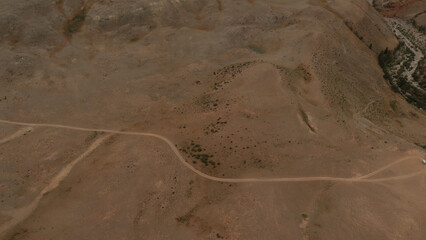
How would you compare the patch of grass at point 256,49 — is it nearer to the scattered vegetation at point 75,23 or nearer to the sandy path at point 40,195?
the sandy path at point 40,195

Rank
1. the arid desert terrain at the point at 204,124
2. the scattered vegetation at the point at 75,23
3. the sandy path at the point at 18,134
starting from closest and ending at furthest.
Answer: the arid desert terrain at the point at 204,124 < the sandy path at the point at 18,134 < the scattered vegetation at the point at 75,23

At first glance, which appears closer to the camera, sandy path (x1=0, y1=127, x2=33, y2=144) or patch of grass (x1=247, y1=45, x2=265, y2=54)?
sandy path (x1=0, y1=127, x2=33, y2=144)

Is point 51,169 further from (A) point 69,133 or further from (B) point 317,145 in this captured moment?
(B) point 317,145

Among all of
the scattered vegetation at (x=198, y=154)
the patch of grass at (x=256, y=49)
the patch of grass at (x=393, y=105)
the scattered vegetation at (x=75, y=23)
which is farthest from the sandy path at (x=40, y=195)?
the patch of grass at (x=393, y=105)

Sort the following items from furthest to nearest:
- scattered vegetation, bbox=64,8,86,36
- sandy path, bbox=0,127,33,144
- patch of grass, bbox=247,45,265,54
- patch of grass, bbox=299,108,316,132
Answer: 1. scattered vegetation, bbox=64,8,86,36
2. patch of grass, bbox=247,45,265,54
3. patch of grass, bbox=299,108,316,132
4. sandy path, bbox=0,127,33,144

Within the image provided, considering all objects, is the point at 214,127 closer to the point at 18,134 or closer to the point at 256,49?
the point at 256,49

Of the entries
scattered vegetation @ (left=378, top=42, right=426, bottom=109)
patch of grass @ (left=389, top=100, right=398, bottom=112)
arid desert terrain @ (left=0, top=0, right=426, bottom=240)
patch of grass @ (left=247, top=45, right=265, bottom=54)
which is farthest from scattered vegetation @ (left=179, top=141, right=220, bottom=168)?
scattered vegetation @ (left=378, top=42, right=426, bottom=109)

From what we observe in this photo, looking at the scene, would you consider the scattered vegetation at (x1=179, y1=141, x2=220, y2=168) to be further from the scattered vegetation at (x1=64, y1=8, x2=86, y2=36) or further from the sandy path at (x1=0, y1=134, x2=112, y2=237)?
the scattered vegetation at (x1=64, y1=8, x2=86, y2=36)
